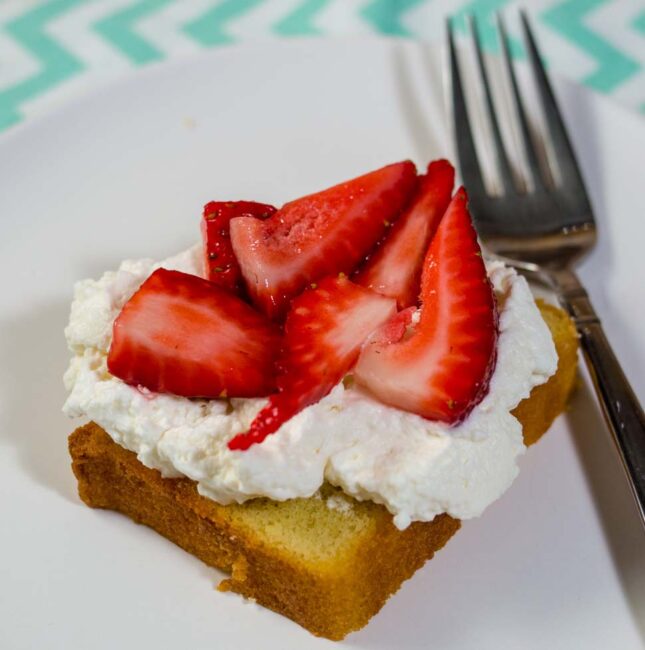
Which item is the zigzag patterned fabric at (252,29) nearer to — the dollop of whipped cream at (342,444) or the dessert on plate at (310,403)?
the dessert on plate at (310,403)

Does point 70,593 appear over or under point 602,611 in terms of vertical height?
over

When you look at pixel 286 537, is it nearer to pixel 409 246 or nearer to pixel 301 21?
pixel 409 246

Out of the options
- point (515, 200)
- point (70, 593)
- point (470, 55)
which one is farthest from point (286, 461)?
point (470, 55)

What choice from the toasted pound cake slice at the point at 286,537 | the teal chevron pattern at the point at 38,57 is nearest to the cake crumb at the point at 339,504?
the toasted pound cake slice at the point at 286,537

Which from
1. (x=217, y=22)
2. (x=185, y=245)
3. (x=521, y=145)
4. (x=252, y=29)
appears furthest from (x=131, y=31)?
(x=521, y=145)

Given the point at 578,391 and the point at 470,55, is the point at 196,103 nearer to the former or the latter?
the point at 470,55

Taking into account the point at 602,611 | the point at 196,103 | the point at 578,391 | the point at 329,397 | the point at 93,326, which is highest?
the point at 196,103

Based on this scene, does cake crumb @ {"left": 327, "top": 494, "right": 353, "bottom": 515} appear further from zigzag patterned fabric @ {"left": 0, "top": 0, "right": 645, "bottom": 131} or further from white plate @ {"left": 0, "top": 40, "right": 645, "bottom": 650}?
zigzag patterned fabric @ {"left": 0, "top": 0, "right": 645, "bottom": 131}
